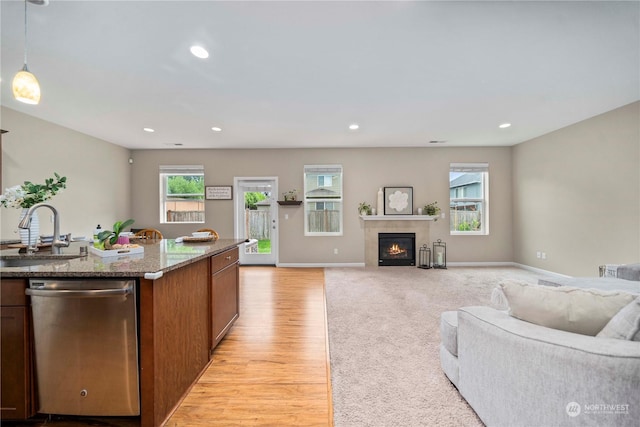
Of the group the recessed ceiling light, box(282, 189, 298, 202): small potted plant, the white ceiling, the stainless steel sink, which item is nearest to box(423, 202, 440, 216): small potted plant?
the white ceiling

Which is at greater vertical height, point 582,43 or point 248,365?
point 582,43

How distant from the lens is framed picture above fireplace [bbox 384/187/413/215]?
5590 mm

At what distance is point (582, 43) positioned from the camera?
83.0 inches

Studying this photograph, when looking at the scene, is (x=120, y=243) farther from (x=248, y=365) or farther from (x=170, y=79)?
(x=170, y=79)

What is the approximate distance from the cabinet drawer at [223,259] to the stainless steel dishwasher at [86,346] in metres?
0.77

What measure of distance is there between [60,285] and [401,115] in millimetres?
3954

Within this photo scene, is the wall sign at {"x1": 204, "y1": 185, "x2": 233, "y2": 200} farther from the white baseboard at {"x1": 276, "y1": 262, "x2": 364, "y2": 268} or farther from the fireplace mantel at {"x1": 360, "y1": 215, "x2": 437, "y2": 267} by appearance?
the fireplace mantel at {"x1": 360, "y1": 215, "x2": 437, "y2": 267}

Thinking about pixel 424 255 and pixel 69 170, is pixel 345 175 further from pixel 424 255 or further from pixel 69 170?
pixel 69 170

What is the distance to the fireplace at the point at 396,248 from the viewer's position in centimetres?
560

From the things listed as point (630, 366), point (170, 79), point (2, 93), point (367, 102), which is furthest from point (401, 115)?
point (2, 93)

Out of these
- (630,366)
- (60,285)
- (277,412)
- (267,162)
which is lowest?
(277,412)

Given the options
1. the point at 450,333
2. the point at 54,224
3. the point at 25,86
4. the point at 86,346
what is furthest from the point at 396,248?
the point at 25,86

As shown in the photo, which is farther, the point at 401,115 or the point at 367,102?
the point at 401,115

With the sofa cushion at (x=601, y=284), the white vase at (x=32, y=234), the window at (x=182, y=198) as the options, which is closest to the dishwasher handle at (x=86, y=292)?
the white vase at (x=32, y=234)
